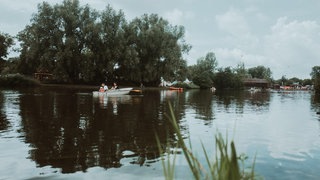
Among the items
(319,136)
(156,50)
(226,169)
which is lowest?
(319,136)

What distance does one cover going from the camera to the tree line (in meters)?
70.8

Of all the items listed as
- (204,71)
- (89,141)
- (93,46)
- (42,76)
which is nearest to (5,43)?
(42,76)

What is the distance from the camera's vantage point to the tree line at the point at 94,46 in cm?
7081

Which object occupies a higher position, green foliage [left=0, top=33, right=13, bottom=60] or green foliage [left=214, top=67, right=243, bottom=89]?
green foliage [left=0, top=33, right=13, bottom=60]

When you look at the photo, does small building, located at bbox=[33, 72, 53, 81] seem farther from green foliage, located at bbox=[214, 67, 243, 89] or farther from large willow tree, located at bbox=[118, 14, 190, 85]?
green foliage, located at bbox=[214, 67, 243, 89]

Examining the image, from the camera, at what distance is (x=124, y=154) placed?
11.4m

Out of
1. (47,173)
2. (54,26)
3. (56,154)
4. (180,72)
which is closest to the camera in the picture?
(47,173)

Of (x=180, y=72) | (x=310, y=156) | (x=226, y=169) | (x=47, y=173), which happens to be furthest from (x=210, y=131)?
(x=180, y=72)

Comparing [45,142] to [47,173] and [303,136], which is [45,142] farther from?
[303,136]

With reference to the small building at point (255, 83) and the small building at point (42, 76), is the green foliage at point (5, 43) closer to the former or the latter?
the small building at point (42, 76)

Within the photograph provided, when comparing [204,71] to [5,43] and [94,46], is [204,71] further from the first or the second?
[5,43]

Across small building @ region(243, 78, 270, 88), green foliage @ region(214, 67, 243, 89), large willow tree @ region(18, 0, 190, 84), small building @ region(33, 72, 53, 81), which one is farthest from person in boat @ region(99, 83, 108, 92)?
small building @ region(243, 78, 270, 88)

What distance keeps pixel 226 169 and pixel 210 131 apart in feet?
48.5

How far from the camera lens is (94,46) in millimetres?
74625
